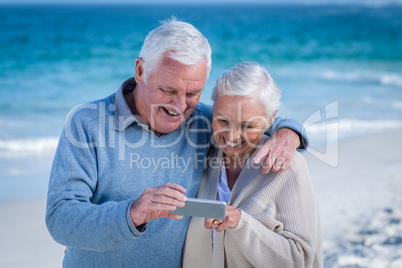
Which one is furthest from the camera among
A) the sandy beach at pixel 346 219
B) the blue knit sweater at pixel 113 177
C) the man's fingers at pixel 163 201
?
the sandy beach at pixel 346 219

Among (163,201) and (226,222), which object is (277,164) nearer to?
(226,222)

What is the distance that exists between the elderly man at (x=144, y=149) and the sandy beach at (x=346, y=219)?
5.23ft

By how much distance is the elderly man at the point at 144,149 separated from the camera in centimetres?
214

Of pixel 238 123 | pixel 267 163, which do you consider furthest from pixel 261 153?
pixel 238 123

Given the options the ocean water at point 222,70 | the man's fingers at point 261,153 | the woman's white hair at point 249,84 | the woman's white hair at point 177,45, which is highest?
the ocean water at point 222,70

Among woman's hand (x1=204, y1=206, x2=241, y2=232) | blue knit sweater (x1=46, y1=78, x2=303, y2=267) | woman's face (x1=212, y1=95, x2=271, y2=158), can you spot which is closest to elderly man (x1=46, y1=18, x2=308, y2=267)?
blue knit sweater (x1=46, y1=78, x2=303, y2=267)

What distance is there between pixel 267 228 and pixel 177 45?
93 centimetres

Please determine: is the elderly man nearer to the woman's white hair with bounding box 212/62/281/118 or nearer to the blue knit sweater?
the blue knit sweater

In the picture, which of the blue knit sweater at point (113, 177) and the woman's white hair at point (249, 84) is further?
the woman's white hair at point (249, 84)

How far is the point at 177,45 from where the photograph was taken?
2244mm

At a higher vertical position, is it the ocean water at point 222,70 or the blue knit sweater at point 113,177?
the ocean water at point 222,70

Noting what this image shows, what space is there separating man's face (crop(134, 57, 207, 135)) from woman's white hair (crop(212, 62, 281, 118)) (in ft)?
0.36

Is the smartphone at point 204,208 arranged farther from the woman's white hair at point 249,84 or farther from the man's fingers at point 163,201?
the woman's white hair at point 249,84

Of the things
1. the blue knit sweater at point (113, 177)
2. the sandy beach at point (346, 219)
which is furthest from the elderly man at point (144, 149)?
the sandy beach at point (346, 219)
